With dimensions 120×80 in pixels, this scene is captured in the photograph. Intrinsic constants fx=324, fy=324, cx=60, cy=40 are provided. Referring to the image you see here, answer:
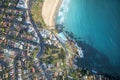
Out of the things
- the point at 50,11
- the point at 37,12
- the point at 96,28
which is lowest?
the point at 96,28

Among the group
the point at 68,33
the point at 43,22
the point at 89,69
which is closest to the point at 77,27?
the point at 68,33

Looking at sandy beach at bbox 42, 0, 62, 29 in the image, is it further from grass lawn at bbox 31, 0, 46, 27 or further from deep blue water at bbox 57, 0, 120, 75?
deep blue water at bbox 57, 0, 120, 75

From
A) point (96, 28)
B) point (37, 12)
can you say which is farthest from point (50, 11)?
point (96, 28)

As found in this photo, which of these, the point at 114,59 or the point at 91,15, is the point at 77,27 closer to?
the point at 91,15

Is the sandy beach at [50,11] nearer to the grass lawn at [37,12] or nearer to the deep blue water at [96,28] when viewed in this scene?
the grass lawn at [37,12]

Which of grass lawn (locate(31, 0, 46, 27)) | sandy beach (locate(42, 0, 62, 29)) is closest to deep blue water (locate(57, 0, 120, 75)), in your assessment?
sandy beach (locate(42, 0, 62, 29))

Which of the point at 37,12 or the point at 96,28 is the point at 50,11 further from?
the point at 96,28
